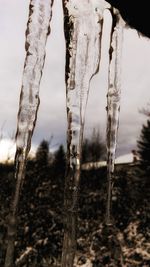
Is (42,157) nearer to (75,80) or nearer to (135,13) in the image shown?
(75,80)

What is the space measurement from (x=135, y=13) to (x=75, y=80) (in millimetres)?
603

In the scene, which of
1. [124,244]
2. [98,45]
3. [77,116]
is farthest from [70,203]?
[124,244]

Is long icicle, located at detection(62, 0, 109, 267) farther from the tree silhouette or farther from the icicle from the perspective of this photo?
the tree silhouette

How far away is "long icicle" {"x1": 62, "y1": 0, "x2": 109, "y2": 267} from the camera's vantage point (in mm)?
1733

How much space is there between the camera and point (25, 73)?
1959mm

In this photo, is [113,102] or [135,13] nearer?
[135,13]

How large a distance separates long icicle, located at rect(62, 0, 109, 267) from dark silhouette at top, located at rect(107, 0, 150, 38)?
0.42m

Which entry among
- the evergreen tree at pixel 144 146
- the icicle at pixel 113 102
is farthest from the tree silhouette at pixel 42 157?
the icicle at pixel 113 102

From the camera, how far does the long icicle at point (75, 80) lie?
5.69 ft

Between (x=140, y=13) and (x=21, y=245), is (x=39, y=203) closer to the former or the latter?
(x=21, y=245)

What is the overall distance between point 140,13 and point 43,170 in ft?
48.0

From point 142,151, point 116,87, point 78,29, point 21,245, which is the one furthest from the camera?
point 142,151

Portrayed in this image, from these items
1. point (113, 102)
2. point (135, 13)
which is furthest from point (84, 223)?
point (135, 13)

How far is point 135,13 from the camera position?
1388 mm
